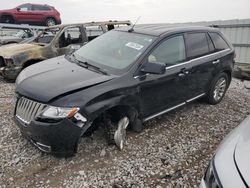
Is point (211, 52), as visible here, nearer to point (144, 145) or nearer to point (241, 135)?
point (144, 145)

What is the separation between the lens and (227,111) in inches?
222

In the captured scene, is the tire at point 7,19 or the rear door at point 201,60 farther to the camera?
the tire at point 7,19

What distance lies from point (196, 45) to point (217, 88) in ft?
4.10

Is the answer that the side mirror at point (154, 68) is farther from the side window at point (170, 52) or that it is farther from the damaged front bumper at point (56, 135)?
the damaged front bumper at point (56, 135)

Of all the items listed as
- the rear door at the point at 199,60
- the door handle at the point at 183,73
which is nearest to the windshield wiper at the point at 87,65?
the door handle at the point at 183,73

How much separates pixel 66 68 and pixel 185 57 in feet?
6.70

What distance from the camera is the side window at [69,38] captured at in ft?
25.1

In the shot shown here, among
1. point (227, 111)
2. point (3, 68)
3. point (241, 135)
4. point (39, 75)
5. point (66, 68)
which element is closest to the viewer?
point (241, 135)

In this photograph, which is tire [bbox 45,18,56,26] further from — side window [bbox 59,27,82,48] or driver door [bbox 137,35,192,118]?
driver door [bbox 137,35,192,118]

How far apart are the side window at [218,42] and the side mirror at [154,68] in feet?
7.22

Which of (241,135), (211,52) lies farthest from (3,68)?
(241,135)

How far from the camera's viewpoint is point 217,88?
5.78 metres

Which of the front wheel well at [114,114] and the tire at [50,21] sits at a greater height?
the tire at [50,21]

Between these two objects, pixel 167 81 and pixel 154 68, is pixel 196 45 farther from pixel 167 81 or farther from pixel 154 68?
pixel 154 68
